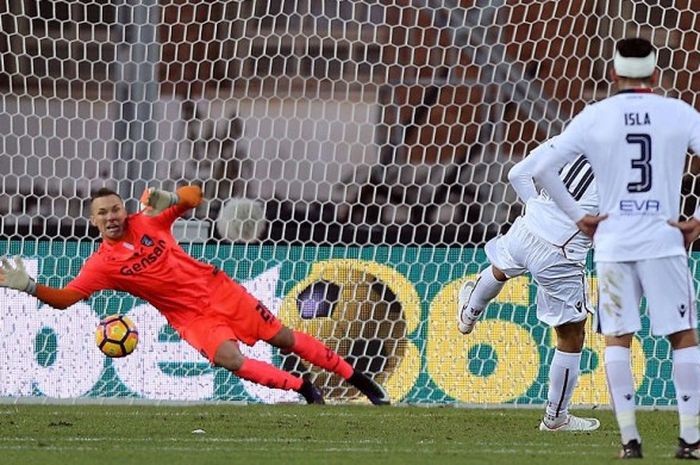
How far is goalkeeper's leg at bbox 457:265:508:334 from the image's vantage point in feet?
27.5

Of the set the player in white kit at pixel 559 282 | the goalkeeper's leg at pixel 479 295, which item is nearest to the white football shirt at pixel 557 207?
the player in white kit at pixel 559 282

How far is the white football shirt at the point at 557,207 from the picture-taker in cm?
742

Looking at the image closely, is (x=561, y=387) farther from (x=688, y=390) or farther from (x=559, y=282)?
(x=688, y=390)

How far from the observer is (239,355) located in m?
8.62

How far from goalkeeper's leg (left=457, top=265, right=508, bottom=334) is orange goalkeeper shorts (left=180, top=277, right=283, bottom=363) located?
3.69ft

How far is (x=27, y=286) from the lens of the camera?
809 centimetres

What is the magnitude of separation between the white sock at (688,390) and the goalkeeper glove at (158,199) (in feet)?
11.3

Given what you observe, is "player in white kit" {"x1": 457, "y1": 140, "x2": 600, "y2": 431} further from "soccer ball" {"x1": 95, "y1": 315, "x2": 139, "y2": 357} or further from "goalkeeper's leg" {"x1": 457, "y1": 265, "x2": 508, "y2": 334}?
"soccer ball" {"x1": 95, "y1": 315, "x2": 139, "y2": 357}

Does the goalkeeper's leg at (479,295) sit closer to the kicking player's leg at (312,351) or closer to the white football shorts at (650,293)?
the kicking player's leg at (312,351)

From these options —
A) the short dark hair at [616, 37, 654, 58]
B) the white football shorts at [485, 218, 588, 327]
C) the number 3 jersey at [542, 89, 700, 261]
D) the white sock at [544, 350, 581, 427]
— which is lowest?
the white sock at [544, 350, 581, 427]

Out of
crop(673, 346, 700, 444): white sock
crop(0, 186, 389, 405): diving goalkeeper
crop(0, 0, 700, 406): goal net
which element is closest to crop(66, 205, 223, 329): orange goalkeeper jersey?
crop(0, 186, 389, 405): diving goalkeeper

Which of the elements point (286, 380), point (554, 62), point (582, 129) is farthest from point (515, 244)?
point (554, 62)

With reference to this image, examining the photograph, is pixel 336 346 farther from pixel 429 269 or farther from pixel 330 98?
pixel 330 98

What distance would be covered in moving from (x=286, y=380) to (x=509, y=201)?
267cm
